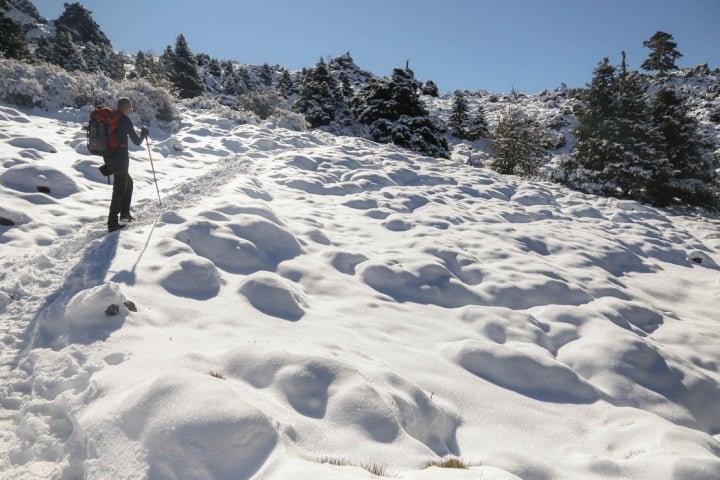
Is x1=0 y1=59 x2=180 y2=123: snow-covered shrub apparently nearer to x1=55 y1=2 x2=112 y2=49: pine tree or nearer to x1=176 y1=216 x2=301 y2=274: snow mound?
x1=176 y1=216 x2=301 y2=274: snow mound

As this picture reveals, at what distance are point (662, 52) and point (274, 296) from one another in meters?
54.5

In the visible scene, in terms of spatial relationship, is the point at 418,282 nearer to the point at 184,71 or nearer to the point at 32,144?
the point at 32,144

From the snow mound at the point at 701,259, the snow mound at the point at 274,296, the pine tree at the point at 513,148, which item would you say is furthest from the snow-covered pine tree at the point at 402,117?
the snow mound at the point at 274,296

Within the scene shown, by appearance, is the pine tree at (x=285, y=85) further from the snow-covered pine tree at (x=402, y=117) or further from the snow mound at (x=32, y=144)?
the snow mound at (x=32, y=144)

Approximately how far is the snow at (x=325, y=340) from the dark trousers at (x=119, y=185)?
13.4 inches

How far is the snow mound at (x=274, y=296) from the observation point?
4298mm

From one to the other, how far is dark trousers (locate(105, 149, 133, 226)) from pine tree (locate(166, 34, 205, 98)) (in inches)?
1304

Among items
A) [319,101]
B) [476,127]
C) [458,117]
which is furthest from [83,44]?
[476,127]

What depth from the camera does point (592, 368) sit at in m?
4.17

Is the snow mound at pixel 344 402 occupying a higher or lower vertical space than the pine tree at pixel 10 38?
lower

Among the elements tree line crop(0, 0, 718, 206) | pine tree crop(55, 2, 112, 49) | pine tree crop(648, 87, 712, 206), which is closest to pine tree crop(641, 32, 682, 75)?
tree line crop(0, 0, 718, 206)

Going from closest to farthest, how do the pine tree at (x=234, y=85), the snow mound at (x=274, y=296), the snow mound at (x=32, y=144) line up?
1. the snow mound at (x=274, y=296)
2. the snow mound at (x=32, y=144)
3. the pine tree at (x=234, y=85)

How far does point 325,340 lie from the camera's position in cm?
372

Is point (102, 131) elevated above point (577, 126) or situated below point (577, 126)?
below
